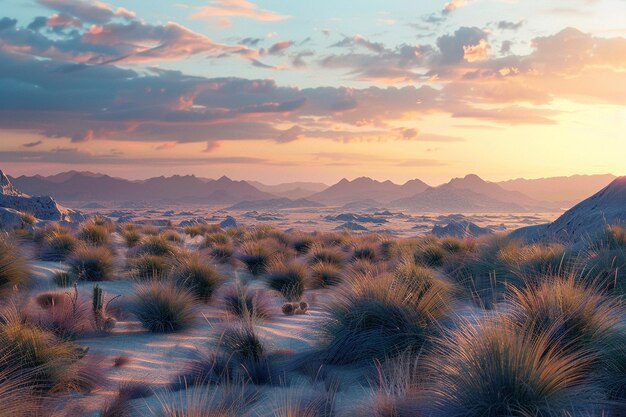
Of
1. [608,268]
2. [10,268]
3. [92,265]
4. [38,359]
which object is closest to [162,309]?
[10,268]

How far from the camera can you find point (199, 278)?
32.9 ft

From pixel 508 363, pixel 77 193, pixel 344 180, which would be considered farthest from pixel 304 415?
pixel 344 180

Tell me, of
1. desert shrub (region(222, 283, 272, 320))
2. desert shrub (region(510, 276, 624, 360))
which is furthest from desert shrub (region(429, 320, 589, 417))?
desert shrub (region(222, 283, 272, 320))

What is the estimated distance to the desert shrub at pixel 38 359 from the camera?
16.9 feet

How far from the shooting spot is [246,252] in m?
13.9

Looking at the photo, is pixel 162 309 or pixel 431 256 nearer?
pixel 162 309

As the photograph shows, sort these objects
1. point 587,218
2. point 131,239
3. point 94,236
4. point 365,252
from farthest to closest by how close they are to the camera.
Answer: point 131,239
point 94,236
point 365,252
point 587,218

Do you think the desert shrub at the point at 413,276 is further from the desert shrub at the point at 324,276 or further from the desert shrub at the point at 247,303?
the desert shrub at the point at 324,276

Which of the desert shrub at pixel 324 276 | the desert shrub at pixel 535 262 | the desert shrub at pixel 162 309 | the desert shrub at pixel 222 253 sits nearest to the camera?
the desert shrub at pixel 162 309

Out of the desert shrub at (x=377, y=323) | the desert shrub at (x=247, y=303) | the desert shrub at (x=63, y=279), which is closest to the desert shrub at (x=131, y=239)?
the desert shrub at (x=63, y=279)

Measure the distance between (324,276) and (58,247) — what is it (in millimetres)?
6256

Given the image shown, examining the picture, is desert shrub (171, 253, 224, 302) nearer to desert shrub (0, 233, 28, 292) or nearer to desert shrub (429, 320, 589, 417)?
desert shrub (0, 233, 28, 292)

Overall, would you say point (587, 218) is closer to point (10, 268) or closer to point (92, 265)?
point (92, 265)

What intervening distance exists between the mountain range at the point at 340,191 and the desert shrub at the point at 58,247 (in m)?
111
